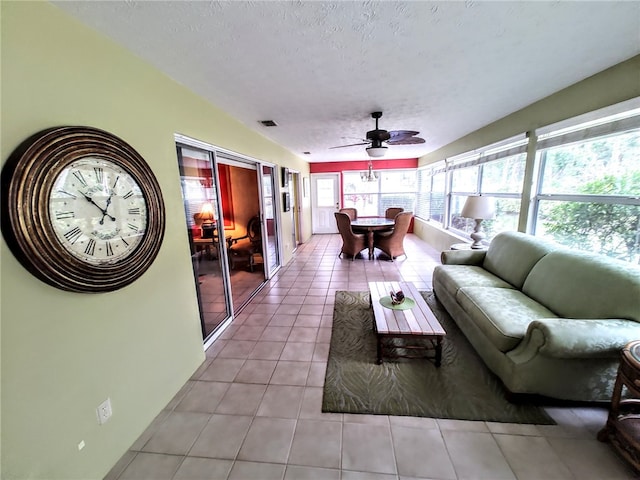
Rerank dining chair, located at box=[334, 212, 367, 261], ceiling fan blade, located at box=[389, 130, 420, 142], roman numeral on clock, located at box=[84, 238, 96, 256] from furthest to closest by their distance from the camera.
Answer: dining chair, located at box=[334, 212, 367, 261] < ceiling fan blade, located at box=[389, 130, 420, 142] < roman numeral on clock, located at box=[84, 238, 96, 256]

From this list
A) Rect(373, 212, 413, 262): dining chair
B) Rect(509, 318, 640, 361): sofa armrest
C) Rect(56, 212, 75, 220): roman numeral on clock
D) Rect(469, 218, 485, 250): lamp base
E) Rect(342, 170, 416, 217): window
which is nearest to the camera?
Rect(56, 212, 75, 220): roman numeral on clock

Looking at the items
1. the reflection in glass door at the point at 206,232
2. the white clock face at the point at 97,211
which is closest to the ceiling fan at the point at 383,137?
the reflection in glass door at the point at 206,232

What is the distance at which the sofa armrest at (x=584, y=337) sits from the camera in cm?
148

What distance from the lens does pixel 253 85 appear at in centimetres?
213

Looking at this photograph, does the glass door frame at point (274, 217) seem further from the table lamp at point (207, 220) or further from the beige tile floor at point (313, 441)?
the beige tile floor at point (313, 441)

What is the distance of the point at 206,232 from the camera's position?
2719 mm

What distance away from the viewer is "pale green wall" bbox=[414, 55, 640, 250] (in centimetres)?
192

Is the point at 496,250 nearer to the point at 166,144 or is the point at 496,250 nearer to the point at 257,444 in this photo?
the point at 257,444

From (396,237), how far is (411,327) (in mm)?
3191

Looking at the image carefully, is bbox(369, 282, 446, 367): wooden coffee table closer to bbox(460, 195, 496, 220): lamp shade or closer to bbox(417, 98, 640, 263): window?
bbox(460, 195, 496, 220): lamp shade

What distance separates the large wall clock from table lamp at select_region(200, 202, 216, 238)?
909 mm

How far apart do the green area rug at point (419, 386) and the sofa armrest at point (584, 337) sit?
1.62 feet

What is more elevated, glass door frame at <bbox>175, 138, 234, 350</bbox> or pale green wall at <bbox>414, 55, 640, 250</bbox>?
pale green wall at <bbox>414, 55, 640, 250</bbox>

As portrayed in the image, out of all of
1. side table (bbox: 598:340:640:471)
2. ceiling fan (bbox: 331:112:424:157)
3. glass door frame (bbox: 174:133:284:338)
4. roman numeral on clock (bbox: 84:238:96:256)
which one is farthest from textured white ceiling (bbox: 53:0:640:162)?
side table (bbox: 598:340:640:471)
